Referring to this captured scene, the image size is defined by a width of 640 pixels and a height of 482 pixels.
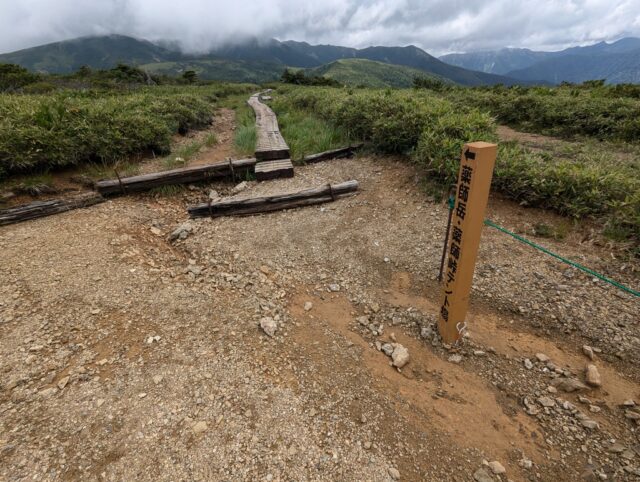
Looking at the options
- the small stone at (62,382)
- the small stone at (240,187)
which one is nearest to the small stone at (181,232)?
the small stone at (240,187)

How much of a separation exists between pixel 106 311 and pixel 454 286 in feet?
11.5

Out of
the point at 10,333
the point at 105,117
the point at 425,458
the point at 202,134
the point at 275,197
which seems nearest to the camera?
the point at 425,458

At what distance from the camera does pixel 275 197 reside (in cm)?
536

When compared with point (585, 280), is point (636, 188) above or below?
above

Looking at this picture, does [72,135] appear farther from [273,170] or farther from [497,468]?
[497,468]

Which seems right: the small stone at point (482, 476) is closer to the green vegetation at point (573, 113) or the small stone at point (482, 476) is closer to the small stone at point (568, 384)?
the small stone at point (568, 384)

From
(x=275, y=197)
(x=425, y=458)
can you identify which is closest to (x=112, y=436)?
(x=425, y=458)

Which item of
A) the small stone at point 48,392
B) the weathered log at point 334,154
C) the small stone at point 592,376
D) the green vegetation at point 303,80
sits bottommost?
the small stone at point 48,392

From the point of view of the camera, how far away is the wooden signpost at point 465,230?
2.11 m

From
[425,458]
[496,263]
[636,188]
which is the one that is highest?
[636,188]

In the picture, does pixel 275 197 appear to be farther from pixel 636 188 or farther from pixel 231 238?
pixel 636 188

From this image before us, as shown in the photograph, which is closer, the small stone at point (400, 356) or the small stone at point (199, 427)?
the small stone at point (199, 427)

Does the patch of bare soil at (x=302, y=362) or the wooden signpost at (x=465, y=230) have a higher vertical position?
the wooden signpost at (x=465, y=230)

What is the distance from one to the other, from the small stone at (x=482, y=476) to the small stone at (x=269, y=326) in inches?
75.6
